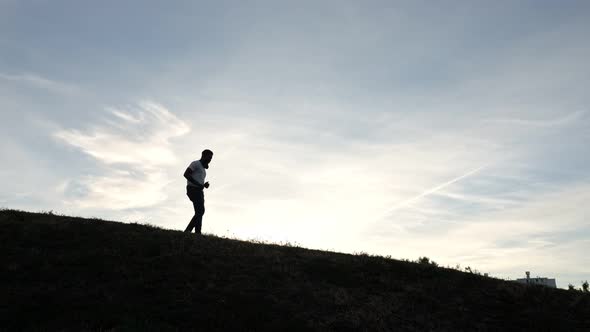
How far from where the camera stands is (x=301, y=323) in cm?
924

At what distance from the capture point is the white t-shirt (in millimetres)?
14859

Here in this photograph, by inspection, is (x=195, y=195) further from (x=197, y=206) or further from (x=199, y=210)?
(x=199, y=210)

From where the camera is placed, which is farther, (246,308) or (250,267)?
(250,267)

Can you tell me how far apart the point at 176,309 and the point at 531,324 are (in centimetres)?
810

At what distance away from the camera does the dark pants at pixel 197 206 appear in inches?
588

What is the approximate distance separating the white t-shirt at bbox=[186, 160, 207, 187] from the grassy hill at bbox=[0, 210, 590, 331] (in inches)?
72.6

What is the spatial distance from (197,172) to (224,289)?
17.6 ft

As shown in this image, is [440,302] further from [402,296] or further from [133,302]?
[133,302]

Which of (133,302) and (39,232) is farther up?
(39,232)

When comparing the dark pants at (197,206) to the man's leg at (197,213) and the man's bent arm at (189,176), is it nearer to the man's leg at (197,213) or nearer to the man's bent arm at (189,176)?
the man's leg at (197,213)

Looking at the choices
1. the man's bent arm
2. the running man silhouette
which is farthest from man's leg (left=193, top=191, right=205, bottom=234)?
the man's bent arm

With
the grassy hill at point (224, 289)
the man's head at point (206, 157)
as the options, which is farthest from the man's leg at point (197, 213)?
the man's head at point (206, 157)

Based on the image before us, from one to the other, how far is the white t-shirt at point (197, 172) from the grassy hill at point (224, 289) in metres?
1.84

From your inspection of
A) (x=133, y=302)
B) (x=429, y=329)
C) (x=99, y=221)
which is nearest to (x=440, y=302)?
(x=429, y=329)
